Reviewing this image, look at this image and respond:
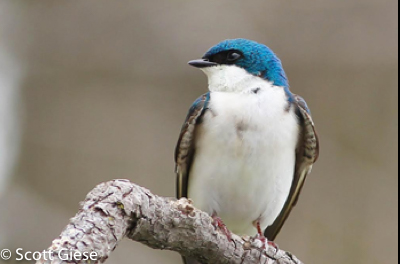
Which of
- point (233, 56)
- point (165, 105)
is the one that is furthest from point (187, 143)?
point (165, 105)

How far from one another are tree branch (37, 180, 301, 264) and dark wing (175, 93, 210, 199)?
74 centimetres

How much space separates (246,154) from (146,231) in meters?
0.95

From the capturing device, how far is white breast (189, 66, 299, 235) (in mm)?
2459

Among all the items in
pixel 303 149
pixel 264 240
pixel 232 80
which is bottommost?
pixel 264 240

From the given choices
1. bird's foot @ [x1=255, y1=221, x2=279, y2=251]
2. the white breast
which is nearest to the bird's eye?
the white breast

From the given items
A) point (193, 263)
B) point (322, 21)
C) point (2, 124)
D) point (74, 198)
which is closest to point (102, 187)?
point (193, 263)

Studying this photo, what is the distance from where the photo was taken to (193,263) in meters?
2.61

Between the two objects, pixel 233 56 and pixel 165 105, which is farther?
pixel 165 105

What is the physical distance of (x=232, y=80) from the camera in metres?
2.61

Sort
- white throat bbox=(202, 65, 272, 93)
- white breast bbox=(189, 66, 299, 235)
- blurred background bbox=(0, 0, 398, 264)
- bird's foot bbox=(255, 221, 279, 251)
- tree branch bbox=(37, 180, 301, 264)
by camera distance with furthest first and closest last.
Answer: blurred background bbox=(0, 0, 398, 264) < white throat bbox=(202, 65, 272, 93) < white breast bbox=(189, 66, 299, 235) < bird's foot bbox=(255, 221, 279, 251) < tree branch bbox=(37, 180, 301, 264)

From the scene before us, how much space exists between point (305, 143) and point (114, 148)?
54.2 inches

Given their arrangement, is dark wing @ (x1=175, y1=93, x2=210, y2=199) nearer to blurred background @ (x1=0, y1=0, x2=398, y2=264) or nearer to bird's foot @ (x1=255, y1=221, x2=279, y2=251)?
bird's foot @ (x1=255, y1=221, x2=279, y2=251)

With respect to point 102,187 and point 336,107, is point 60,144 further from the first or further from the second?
point 102,187

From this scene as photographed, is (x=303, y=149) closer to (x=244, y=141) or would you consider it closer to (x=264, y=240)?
(x=244, y=141)
